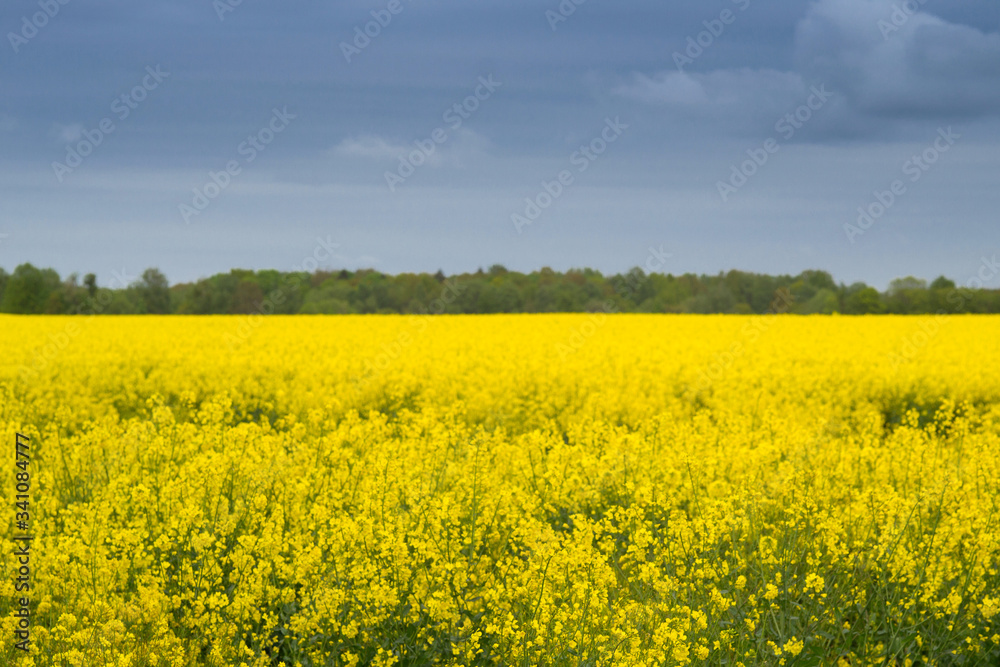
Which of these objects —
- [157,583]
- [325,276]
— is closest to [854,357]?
[157,583]

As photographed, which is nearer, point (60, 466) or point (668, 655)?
point (668, 655)

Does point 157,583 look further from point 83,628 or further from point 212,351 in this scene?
point 212,351

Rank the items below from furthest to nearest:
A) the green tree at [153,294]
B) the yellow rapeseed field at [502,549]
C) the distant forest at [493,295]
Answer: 1. the green tree at [153,294]
2. the distant forest at [493,295]
3. the yellow rapeseed field at [502,549]

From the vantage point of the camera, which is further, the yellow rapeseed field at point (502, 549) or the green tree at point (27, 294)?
the green tree at point (27, 294)

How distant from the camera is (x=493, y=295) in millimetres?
45656

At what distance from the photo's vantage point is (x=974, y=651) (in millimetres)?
4832

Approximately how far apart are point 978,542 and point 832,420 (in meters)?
7.20

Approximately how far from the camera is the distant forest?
45.8 metres

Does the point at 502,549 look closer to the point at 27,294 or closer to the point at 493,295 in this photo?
the point at 493,295

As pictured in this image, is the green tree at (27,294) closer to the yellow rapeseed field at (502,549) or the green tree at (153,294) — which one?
the green tree at (153,294)

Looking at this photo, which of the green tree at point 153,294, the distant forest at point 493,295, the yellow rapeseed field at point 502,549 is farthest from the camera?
the green tree at point 153,294

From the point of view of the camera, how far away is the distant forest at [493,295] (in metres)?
45.8

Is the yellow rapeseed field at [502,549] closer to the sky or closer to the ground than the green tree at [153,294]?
closer to the ground

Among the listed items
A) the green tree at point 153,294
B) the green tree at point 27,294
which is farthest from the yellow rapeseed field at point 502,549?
the green tree at point 27,294
